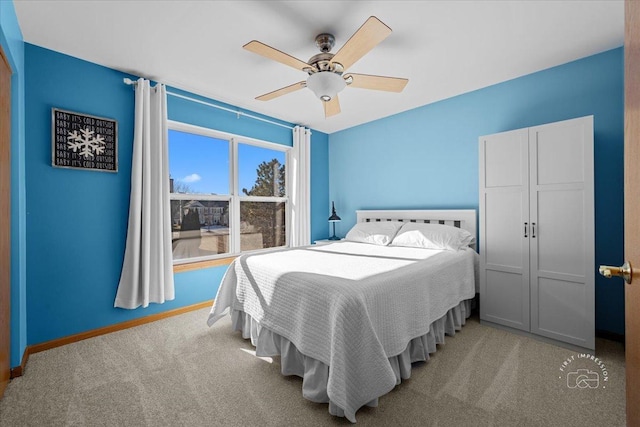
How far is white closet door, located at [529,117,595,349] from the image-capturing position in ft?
7.70

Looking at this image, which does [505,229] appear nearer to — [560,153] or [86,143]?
[560,153]

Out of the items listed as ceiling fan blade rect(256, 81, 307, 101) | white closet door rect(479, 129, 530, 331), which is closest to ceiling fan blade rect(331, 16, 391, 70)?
ceiling fan blade rect(256, 81, 307, 101)

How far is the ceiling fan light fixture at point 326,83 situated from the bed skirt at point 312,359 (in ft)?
6.33

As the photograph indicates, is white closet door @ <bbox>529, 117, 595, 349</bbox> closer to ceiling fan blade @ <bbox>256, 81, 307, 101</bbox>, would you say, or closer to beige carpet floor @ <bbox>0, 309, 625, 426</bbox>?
beige carpet floor @ <bbox>0, 309, 625, 426</bbox>

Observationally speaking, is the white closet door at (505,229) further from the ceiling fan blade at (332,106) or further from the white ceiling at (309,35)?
the ceiling fan blade at (332,106)

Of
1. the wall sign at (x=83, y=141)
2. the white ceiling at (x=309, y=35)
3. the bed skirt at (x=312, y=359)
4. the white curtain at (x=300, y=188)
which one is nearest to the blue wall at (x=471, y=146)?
the white ceiling at (x=309, y=35)

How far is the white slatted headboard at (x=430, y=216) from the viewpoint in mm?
3428

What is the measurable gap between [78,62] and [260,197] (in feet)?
7.94

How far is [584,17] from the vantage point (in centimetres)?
214

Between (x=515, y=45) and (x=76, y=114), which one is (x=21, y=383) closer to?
(x=76, y=114)

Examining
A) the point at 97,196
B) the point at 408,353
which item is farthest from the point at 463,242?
the point at 97,196

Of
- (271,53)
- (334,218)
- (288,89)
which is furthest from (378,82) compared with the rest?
(334,218)

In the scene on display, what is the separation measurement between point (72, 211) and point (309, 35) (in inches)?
104

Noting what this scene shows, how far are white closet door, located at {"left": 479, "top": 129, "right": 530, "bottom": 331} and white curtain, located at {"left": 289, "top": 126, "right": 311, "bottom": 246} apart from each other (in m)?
2.52
